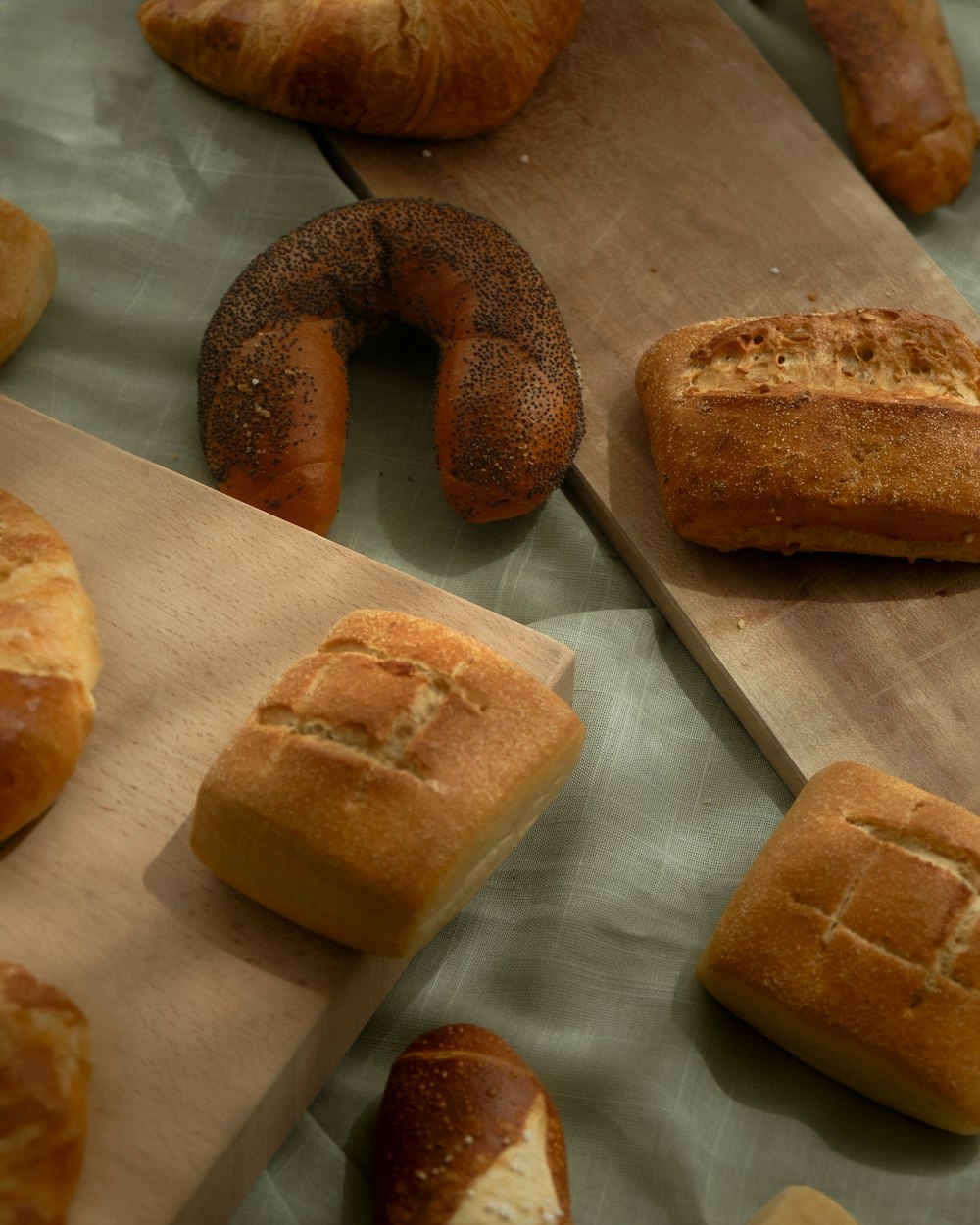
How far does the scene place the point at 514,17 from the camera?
204cm

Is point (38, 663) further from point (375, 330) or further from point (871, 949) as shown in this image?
point (871, 949)

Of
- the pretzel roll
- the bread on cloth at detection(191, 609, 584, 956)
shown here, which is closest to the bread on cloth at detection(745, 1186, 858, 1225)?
the bread on cloth at detection(191, 609, 584, 956)

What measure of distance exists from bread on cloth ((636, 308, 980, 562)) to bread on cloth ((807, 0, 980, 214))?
51cm

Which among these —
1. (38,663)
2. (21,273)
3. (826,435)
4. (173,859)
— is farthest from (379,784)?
(21,273)

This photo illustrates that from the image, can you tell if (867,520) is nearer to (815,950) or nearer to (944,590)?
(944,590)

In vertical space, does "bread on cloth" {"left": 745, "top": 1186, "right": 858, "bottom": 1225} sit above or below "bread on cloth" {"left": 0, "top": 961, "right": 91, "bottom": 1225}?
Answer: above

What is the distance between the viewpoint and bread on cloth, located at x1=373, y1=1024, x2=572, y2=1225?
1.16 meters

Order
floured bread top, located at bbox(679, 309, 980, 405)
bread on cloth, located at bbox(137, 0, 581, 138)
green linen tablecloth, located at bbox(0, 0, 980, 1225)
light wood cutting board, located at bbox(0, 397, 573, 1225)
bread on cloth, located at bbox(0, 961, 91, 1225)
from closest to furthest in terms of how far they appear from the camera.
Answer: bread on cloth, located at bbox(0, 961, 91, 1225) < light wood cutting board, located at bbox(0, 397, 573, 1225) < green linen tablecloth, located at bbox(0, 0, 980, 1225) < floured bread top, located at bbox(679, 309, 980, 405) < bread on cloth, located at bbox(137, 0, 581, 138)

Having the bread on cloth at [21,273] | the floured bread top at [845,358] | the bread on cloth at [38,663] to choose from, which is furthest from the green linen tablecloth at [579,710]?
the bread on cloth at [38,663]

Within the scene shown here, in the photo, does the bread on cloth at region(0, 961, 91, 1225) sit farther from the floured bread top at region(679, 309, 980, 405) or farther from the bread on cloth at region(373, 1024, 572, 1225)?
the floured bread top at region(679, 309, 980, 405)

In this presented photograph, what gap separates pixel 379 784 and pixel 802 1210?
596 millimetres

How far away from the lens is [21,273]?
1849mm

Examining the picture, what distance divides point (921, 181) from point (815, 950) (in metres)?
1.46

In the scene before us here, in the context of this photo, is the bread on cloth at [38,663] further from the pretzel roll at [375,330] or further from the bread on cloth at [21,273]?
the bread on cloth at [21,273]
